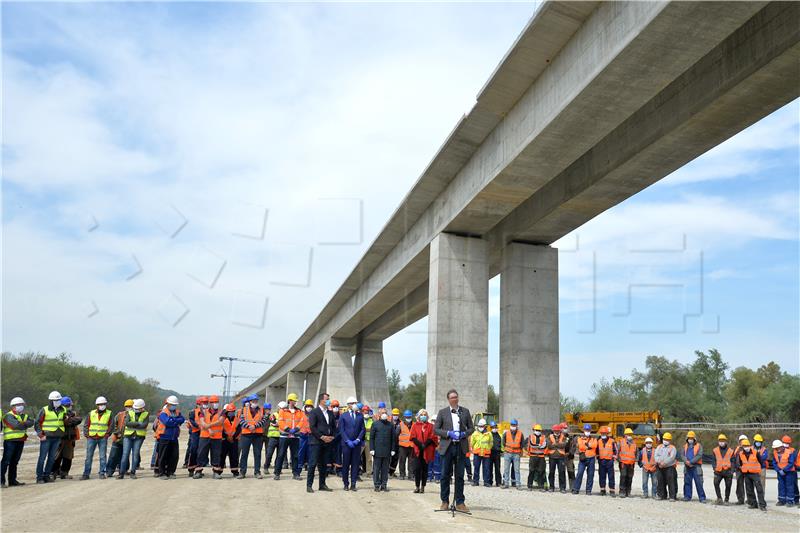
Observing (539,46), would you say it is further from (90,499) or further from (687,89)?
(90,499)

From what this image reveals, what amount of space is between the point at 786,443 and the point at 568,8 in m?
10.8

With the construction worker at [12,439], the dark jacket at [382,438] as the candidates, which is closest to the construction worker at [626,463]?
the dark jacket at [382,438]

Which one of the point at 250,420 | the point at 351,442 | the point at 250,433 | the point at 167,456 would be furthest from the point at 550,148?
the point at 167,456

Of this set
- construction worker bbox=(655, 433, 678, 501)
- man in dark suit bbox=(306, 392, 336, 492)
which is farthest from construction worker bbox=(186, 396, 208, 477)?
construction worker bbox=(655, 433, 678, 501)

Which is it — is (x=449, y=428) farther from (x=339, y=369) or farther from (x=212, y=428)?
(x=339, y=369)

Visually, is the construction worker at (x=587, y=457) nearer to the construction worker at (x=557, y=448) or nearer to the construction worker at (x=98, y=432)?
the construction worker at (x=557, y=448)

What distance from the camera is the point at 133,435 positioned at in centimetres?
1407

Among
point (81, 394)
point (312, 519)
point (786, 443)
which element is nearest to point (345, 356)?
point (786, 443)

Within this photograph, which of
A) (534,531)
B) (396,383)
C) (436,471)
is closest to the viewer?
(534,531)

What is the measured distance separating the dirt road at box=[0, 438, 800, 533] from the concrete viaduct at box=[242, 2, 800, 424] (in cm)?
779

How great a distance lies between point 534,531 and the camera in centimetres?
815

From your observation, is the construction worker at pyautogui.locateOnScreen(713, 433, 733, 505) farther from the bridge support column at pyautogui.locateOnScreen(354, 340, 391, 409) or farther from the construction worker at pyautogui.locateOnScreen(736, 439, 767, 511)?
the bridge support column at pyautogui.locateOnScreen(354, 340, 391, 409)

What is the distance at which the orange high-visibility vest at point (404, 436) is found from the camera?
48.5 feet

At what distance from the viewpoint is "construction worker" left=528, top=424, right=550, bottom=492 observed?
14859 mm
